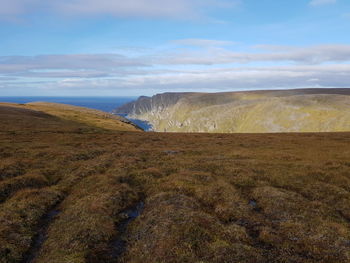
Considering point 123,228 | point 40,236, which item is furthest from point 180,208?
point 40,236

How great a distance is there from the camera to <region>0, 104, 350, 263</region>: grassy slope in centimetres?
1246

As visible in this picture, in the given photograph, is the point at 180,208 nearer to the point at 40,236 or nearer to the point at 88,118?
the point at 40,236

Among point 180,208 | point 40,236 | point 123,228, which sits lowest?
point 123,228

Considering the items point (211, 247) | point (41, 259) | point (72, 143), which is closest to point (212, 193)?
point (211, 247)

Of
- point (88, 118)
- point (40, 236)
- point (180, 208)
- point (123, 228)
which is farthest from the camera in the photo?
point (88, 118)

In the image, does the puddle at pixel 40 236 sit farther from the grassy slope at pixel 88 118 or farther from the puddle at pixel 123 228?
the grassy slope at pixel 88 118

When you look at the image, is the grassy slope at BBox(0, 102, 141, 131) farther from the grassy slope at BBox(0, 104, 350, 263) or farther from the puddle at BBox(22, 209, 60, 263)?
the puddle at BBox(22, 209, 60, 263)

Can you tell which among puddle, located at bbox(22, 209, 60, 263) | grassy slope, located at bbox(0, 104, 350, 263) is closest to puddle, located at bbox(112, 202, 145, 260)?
grassy slope, located at bbox(0, 104, 350, 263)

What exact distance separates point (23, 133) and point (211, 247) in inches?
2028

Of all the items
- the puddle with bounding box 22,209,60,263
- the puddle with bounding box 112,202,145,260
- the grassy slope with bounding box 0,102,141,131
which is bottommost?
the puddle with bounding box 112,202,145,260

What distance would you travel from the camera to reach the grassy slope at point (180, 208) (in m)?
12.5

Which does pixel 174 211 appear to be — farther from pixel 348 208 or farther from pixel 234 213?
pixel 348 208

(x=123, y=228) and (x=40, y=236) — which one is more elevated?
(x=40, y=236)

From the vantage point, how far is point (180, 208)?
665 inches
